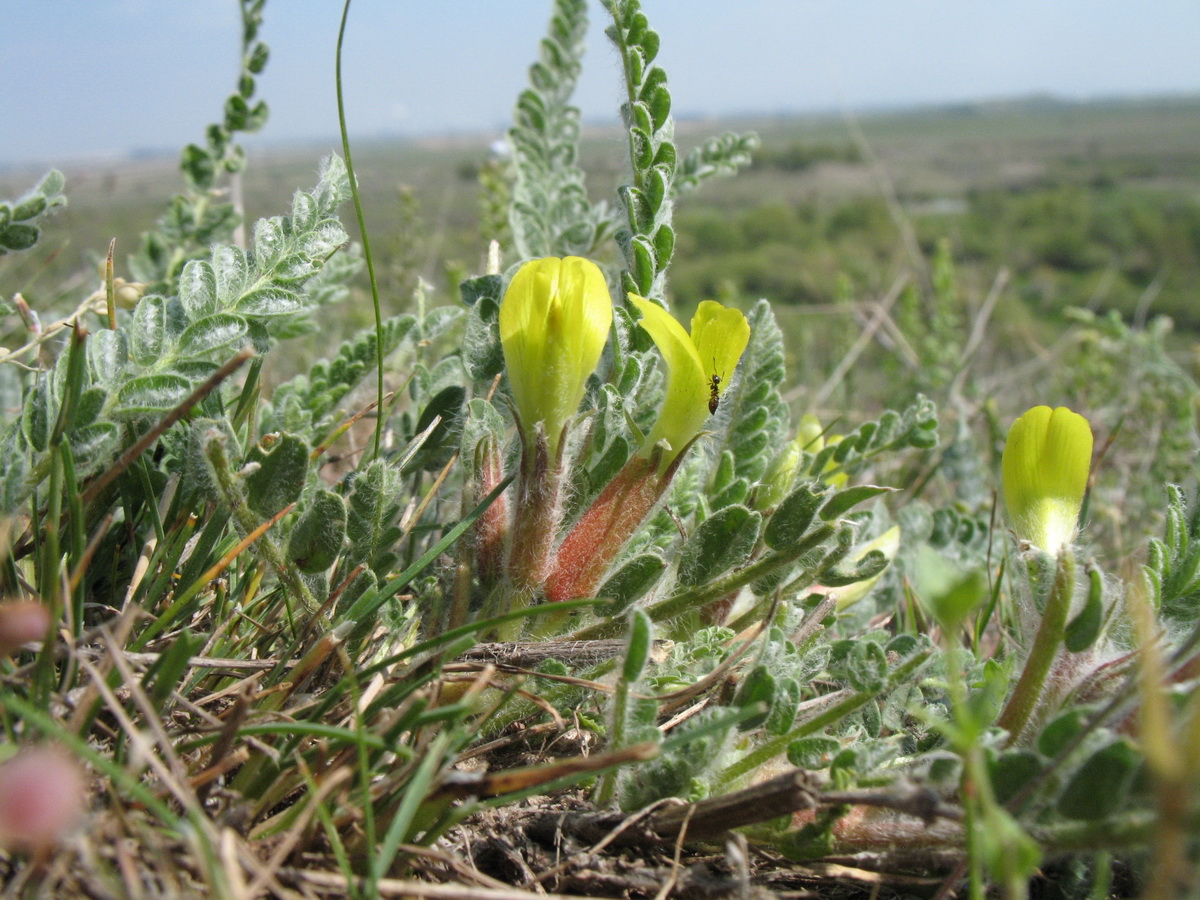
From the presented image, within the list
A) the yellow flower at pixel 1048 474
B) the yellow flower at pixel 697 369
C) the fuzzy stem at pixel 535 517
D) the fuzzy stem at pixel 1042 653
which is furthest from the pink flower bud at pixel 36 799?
the yellow flower at pixel 1048 474

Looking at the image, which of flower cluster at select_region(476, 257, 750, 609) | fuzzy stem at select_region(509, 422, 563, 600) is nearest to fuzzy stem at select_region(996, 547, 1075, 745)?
flower cluster at select_region(476, 257, 750, 609)

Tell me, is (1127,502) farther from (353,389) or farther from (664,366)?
(353,389)

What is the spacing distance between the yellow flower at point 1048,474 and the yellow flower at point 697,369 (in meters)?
0.43

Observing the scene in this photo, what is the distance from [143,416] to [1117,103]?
203426mm

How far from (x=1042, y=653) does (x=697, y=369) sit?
1.91 feet

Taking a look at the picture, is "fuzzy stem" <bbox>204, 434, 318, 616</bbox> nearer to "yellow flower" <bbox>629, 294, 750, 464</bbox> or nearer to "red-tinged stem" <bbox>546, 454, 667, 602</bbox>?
"red-tinged stem" <bbox>546, 454, 667, 602</bbox>

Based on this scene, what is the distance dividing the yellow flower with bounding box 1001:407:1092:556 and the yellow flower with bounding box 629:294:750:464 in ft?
1.42

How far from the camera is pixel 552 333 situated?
1.22m

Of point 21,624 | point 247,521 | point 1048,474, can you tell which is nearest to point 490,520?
point 247,521

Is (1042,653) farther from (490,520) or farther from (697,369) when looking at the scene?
(490,520)

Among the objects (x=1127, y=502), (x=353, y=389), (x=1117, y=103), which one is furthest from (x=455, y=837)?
(x=1117, y=103)

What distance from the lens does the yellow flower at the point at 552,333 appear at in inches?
47.3

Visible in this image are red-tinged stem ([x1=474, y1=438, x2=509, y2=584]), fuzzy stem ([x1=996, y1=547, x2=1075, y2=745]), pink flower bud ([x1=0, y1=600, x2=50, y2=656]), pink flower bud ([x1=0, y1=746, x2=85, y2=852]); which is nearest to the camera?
pink flower bud ([x1=0, y1=746, x2=85, y2=852])

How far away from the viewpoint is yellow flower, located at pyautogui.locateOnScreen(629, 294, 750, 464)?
1228 mm
